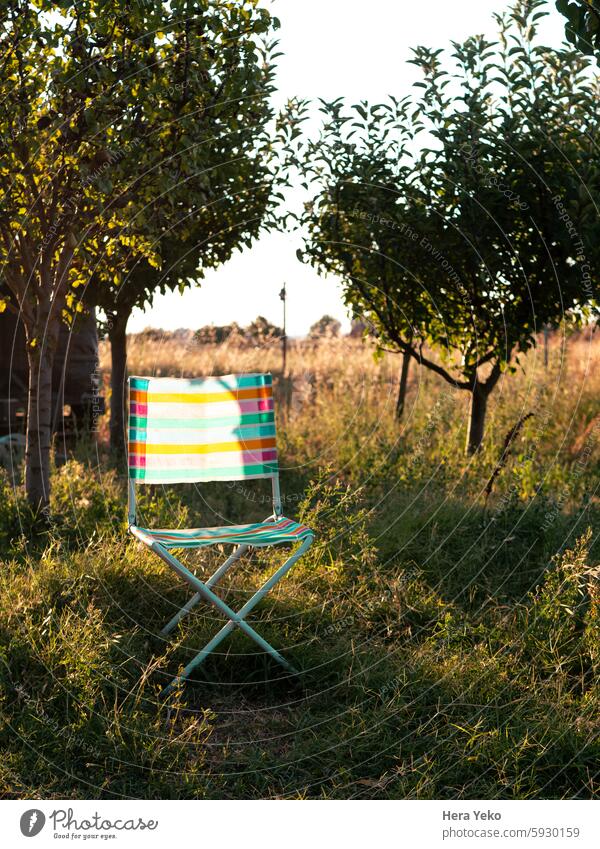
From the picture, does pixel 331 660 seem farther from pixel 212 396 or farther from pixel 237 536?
pixel 212 396

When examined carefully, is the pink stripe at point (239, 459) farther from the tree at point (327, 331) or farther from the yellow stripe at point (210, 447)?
the tree at point (327, 331)

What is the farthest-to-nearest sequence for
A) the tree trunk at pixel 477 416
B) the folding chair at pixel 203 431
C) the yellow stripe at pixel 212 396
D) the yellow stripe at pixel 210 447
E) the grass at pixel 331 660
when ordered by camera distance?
the tree trunk at pixel 477 416, the yellow stripe at pixel 212 396, the yellow stripe at pixel 210 447, the folding chair at pixel 203 431, the grass at pixel 331 660

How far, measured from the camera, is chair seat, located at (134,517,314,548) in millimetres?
A: 3822

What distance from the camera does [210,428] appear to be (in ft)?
15.6

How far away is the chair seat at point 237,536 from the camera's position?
382cm

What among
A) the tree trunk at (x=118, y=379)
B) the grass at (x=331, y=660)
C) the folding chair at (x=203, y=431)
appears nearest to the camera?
the grass at (x=331, y=660)

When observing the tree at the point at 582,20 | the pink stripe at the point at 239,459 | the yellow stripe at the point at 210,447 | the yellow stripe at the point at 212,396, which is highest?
the tree at the point at 582,20

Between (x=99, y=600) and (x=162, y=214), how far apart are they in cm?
236

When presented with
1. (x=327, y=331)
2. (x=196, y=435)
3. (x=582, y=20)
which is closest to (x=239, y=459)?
(x=196, y=435)

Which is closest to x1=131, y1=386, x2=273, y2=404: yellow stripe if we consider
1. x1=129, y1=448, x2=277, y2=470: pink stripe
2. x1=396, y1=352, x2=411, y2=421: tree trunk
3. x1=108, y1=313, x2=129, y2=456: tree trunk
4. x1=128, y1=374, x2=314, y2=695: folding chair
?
x1=128, y1=374, x2=314, y2=695: folding chair

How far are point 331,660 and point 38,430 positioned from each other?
268 centimetres

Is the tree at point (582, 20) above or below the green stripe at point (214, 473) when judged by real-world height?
above

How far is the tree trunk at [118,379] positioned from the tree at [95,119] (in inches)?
76.1
